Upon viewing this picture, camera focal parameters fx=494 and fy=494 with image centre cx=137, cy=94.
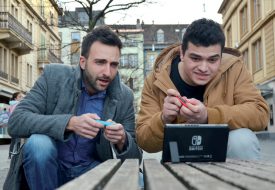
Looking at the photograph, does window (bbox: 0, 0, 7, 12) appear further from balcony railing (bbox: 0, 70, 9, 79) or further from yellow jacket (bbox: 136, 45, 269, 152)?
yellow jacket (bbox: 136, 45, 269, 152)

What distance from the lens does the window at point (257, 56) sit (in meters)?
30.0

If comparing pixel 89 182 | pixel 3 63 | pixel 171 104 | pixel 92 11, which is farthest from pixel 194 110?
pixel 3 63

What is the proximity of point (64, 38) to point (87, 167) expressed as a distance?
196ft

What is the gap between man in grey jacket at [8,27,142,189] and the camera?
2.90 meters

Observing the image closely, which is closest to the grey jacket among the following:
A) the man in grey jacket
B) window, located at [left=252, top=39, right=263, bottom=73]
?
the man in grey jacket

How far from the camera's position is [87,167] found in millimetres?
3307

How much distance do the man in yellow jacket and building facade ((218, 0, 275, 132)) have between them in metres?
23.8

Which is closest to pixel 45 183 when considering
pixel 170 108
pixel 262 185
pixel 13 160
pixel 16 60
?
pixel 13 160

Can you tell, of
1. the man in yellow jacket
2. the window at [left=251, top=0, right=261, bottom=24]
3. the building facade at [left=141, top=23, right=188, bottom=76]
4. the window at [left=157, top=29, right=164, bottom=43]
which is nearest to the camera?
the man in yellow jacket

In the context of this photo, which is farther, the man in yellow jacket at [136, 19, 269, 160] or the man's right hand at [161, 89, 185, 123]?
the man in yellow jacket at [136, 19, 269, 160]

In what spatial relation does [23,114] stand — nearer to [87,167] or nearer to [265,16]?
[87,167]

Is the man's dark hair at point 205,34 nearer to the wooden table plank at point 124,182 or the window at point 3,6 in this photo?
the wooden table plank at point 124,182

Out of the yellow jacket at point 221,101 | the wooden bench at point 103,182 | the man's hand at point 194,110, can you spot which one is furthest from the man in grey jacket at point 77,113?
the wooden bench at point 103,182

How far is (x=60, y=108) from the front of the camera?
3.30m
